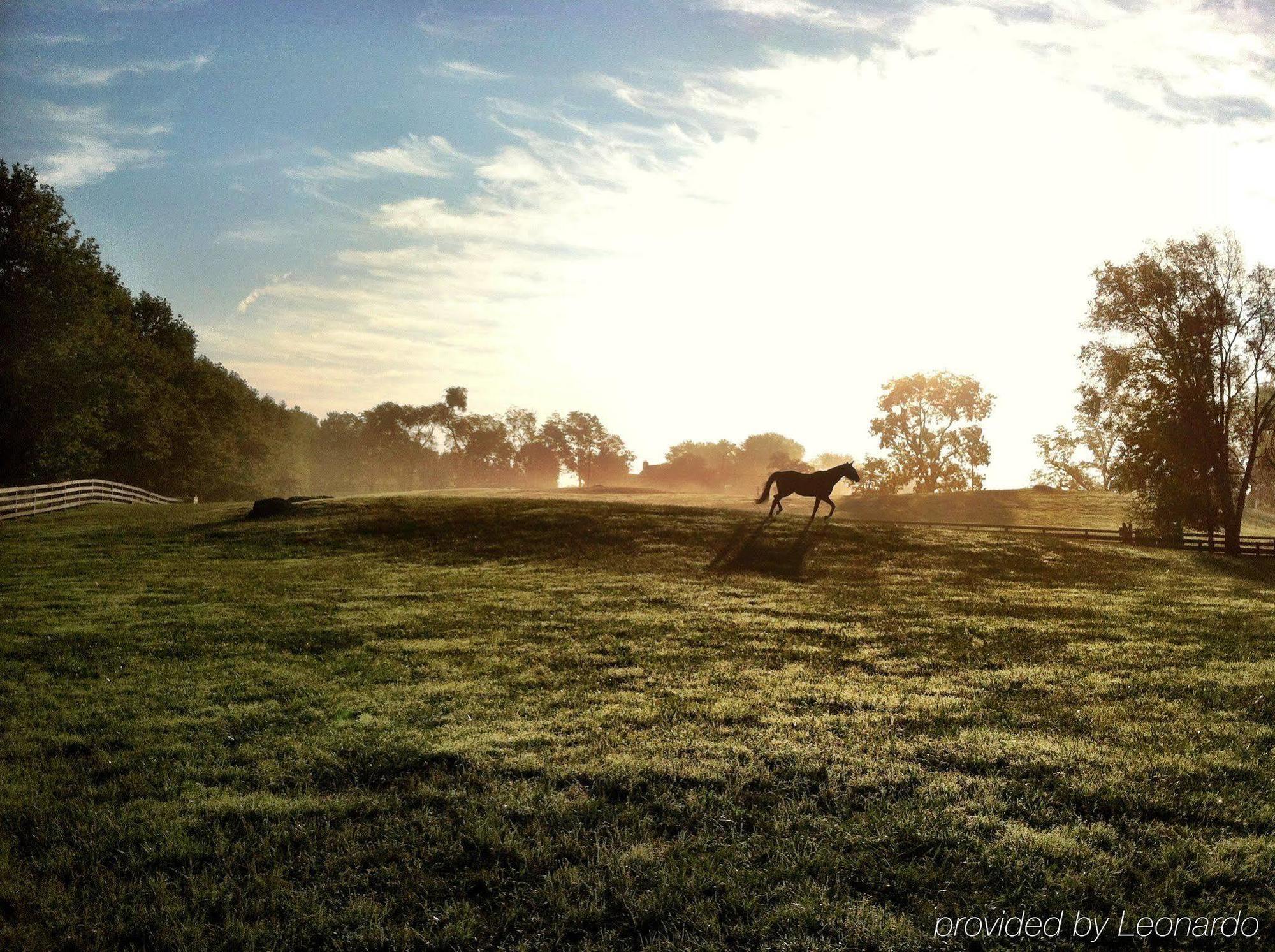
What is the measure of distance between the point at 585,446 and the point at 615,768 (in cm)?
14755

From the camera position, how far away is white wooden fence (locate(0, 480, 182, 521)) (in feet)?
124

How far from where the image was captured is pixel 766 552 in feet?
94.5

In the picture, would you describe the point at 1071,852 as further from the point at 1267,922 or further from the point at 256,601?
the point at 256,601

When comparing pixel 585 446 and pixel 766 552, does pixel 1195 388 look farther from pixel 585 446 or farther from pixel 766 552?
pixel 585 446

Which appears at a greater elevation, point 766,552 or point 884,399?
point 884,399

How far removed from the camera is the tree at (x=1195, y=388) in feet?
115

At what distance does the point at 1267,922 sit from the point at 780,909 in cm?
338

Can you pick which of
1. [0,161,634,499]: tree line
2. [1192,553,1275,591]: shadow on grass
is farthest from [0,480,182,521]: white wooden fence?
[1192,553,1275,591]: shadow on grass

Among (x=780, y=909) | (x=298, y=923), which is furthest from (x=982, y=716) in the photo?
(x=298, y=923)

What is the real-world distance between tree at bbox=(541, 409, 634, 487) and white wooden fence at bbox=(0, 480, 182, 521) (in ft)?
330

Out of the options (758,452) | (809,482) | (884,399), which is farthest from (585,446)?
(809,482)

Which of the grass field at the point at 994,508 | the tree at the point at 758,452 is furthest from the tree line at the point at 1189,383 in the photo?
the tree at the point at 758,452

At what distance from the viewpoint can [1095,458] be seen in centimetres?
9619

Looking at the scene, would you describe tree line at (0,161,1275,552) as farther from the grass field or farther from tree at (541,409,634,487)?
tree at (541,409,634,487)
